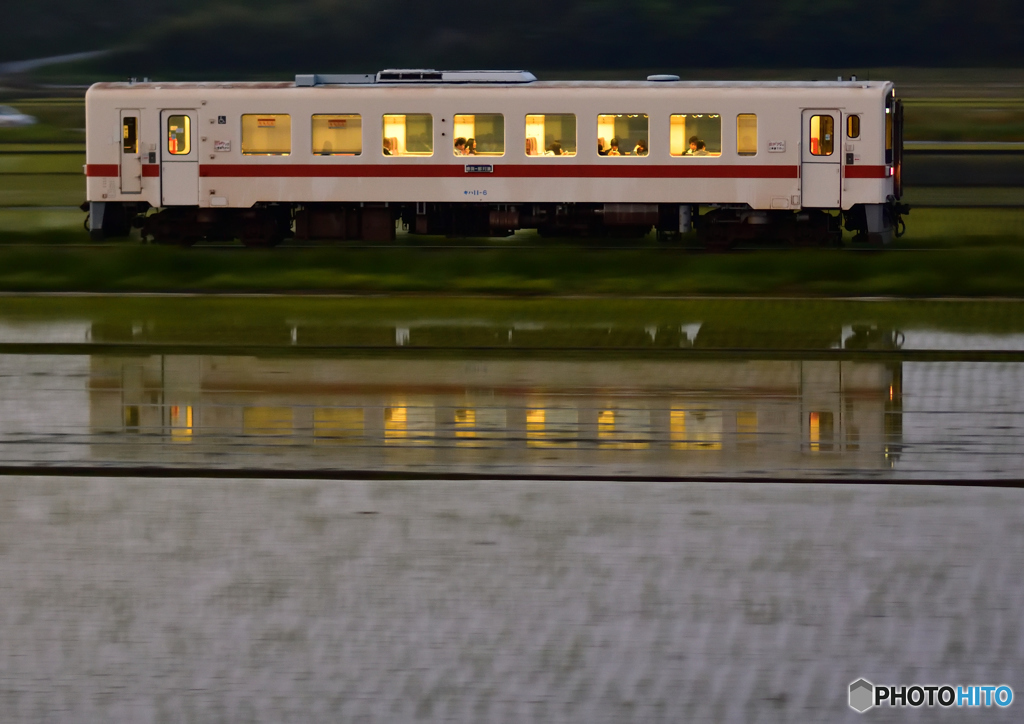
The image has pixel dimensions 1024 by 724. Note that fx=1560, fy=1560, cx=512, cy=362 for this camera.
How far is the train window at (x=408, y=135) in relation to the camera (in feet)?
85.3

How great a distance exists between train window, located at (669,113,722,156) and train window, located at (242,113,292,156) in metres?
6.43

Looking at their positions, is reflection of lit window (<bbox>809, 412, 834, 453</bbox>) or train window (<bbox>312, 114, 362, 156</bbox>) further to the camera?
train window (<bbox>312, 114, 362, 156</bbox>)

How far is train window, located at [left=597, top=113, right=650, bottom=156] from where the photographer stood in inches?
1011

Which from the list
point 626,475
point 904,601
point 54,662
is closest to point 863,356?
point 626,475

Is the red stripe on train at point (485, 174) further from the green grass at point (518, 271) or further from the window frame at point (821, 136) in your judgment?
the green grass at point (518, 271)

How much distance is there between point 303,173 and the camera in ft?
86.3

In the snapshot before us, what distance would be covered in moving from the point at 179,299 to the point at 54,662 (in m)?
14.9

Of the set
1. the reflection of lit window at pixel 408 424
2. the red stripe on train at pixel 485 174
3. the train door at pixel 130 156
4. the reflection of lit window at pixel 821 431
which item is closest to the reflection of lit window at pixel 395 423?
the reflection of lit window at pixel 408 424

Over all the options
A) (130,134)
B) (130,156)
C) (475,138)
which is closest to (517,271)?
(475,138)

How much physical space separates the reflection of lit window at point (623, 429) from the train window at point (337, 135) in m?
15.7

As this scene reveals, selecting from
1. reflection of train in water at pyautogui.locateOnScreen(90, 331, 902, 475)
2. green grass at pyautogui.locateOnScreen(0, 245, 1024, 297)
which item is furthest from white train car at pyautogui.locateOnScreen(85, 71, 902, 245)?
reflection of train in water at pyautogui.locateOnScreen(90, 331, 902, 475)

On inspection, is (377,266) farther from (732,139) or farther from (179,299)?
(732,139)

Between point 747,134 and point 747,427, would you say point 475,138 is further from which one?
point 747,427

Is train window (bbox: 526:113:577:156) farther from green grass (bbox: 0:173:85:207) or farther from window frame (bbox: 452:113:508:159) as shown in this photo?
green grass (bbox: 0:173:85:207)
